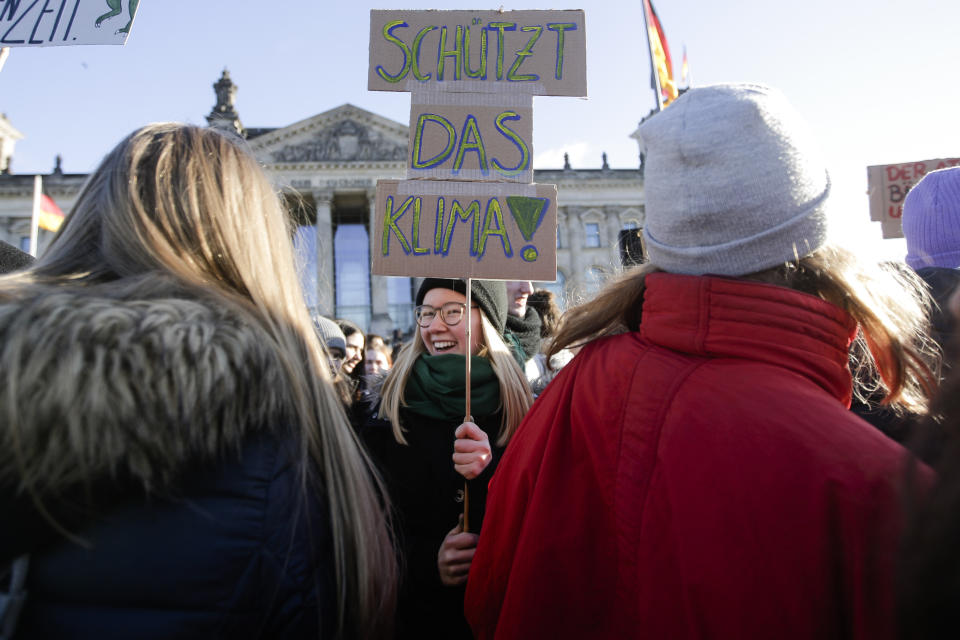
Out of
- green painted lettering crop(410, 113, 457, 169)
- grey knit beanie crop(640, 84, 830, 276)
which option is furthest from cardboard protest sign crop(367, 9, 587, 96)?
grey knit beanie crop(640, 84, 830, 276)

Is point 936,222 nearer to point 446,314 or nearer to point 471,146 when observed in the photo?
point 471,146

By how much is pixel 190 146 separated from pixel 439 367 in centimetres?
148

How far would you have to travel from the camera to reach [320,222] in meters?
34.0

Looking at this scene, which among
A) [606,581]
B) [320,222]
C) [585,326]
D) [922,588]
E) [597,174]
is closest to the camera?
[922,588]

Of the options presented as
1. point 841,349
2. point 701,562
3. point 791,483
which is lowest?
point 701,562

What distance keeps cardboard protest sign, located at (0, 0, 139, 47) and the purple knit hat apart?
386cm

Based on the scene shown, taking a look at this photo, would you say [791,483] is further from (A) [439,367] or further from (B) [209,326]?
(A) [439,367]

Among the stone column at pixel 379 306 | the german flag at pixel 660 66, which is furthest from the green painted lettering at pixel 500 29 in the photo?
the stone column at pixel 379 306

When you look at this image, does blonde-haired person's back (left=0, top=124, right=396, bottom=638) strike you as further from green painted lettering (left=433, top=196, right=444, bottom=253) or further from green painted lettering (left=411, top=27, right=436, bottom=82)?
green painted lettering (left=411, top=27, right=436, bottom=82)

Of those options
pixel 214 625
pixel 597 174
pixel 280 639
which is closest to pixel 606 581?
pixel 280 639

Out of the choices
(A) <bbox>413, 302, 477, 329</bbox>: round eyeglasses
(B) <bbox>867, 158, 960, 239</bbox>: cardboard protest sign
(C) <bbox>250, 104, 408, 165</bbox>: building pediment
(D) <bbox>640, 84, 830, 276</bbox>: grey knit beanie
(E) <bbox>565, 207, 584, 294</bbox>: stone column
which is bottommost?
(A) <bbox>413, 302, 477, 329</bbox>: round eyeglasses

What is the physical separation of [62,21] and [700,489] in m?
3.75

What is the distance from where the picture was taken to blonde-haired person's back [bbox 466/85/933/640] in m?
0.89

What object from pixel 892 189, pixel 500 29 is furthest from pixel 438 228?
pixel 892 189
